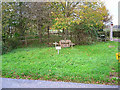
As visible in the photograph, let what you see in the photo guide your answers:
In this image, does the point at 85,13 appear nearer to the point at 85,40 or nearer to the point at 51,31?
the point at 85,40

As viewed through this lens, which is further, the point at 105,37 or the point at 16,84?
the point at 105,37

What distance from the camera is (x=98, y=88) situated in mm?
2721

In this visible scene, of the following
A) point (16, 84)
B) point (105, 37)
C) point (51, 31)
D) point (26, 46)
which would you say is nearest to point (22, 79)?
point (16, 84)

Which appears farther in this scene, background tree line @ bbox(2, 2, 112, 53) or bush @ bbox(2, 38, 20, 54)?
background tree line @ bbox(2, 2, 112, 53)

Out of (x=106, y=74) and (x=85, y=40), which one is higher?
(x=85, y=40)

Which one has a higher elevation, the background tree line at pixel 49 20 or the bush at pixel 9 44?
the background tree line at pixel 49 20

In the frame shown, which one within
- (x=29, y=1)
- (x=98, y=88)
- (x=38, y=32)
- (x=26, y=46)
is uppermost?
(x=29, y=1)

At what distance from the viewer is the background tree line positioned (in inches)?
280

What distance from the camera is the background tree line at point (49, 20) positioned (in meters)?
7.11

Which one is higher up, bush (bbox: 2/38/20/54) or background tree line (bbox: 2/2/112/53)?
background tree line (bbox: 2/2/112/53)

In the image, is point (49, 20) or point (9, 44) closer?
point (9, 44)

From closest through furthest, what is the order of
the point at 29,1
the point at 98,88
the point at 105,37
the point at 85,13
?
the point at 98,88, the point at 85,13, the point at 29,1, the point at 105,37

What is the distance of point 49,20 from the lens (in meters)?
7.94

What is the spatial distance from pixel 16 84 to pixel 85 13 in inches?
219
